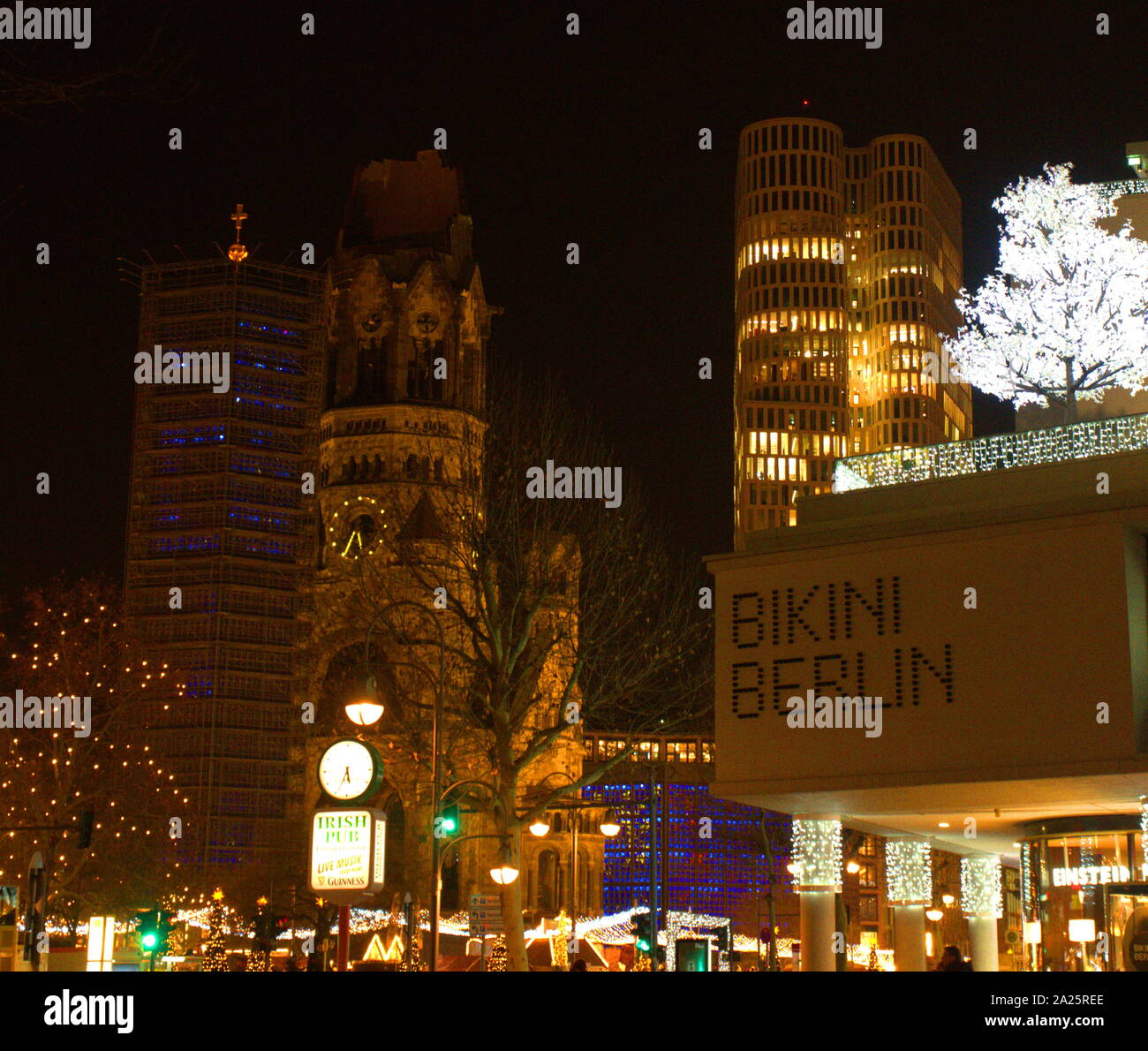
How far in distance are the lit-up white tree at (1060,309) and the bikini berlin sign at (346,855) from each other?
78.4ft

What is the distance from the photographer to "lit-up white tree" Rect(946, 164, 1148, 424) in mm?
35750

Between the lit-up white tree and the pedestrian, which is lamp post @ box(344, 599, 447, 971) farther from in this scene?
the lit-up white tree

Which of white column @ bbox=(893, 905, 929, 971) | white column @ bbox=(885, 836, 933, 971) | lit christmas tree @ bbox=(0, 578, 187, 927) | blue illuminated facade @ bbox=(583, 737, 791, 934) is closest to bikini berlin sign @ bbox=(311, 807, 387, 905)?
white column @ bbox=(885, 836, 933, 971)

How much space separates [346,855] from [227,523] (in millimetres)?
81508

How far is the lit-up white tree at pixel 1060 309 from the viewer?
35.8 meters

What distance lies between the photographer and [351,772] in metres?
16.8

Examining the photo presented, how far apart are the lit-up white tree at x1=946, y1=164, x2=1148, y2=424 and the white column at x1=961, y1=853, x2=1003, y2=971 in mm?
14736

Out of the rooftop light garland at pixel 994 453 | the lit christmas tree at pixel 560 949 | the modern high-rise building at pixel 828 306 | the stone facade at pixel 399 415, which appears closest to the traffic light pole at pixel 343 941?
the rooftop light garland at pixel 994 453

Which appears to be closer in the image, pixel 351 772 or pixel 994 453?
pixel 351 772

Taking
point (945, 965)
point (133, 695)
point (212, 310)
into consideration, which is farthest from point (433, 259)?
point (945, 965)

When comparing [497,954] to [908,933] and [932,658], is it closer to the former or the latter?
[908,933]

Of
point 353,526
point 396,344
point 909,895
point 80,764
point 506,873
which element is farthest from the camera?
point 396,344

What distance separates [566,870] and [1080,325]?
233 ft

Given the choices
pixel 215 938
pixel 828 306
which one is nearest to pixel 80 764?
pixel 215 938
